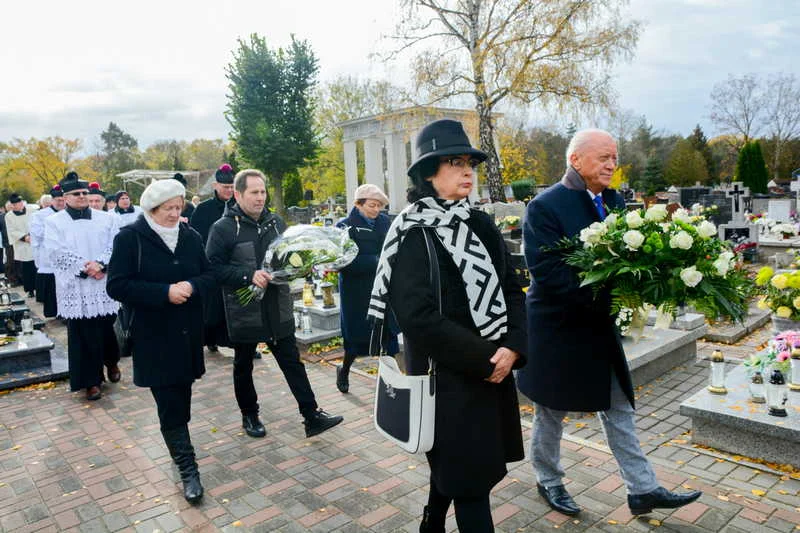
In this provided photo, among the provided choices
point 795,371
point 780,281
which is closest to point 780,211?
point 780,281

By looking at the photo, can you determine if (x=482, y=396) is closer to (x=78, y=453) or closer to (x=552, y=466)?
(x=552, y=466)

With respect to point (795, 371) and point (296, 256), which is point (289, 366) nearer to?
point (296, 256)

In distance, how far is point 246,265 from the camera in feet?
15.1

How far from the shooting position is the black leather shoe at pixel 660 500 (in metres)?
3.22

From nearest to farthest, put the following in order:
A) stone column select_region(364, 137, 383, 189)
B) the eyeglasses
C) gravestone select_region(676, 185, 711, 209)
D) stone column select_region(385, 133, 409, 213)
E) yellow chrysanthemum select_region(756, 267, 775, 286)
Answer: the eyeglasses
yellow chrysanthemum select_region(756, 267, 775, 286)
gravestone select_region(676, 185, 711, 209)
stone column select_region(385, 133, 409, 213)
stone column select_region(364, 137, 383, 189)

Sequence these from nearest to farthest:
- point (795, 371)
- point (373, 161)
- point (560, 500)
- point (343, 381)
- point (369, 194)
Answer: point (560, 500) → point (795, 371) → point (369, 194) → point (343, 381) → point (373, 161)

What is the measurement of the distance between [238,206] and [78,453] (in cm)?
244

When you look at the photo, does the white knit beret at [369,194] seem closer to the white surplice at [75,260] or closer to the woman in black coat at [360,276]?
the woman in black coat at [360,276]

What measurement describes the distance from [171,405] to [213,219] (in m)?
3.36

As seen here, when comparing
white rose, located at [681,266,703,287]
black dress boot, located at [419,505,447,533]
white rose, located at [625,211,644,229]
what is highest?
white rose, located at [625,211,644,229]

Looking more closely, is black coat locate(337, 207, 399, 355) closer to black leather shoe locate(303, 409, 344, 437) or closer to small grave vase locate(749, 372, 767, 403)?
black leather shoe locate(303, 409, 344, 437)

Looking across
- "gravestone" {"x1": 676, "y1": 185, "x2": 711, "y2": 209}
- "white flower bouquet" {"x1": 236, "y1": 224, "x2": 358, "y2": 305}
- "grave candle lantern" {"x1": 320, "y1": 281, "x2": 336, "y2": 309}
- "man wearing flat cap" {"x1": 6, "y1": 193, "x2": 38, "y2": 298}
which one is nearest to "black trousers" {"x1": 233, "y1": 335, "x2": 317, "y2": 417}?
"white flower bouquet" {"x1": 236, "y1": 224, "x2": 358, "y2": 305}

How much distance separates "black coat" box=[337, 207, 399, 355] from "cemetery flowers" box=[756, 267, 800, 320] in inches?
152

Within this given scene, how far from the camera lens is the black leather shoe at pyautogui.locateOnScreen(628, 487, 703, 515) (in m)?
3.22
